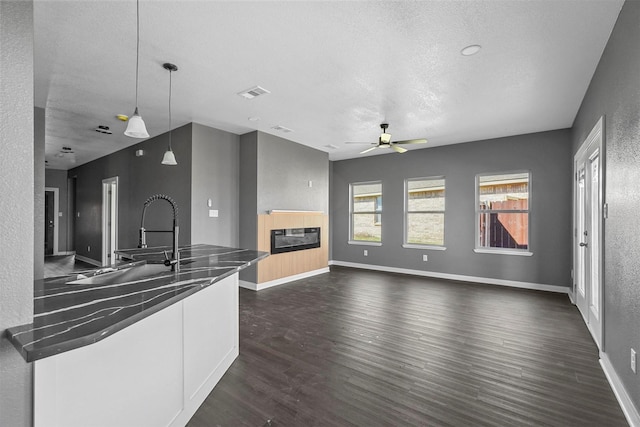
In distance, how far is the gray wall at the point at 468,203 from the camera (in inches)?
206

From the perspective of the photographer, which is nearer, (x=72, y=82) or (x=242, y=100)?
(x=72, y=82)

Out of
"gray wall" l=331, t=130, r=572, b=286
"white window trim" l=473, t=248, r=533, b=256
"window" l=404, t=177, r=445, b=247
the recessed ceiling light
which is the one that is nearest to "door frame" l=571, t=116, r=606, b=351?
"gray wall" l=331, t=130, r=572, b=286

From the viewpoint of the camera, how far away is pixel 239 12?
7.36ft

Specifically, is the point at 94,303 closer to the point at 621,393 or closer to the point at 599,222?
the point at 621,393

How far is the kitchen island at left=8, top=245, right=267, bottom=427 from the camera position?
1.04 meters

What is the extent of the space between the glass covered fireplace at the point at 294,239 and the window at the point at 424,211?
209 cm

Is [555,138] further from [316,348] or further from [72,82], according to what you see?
[72,82]

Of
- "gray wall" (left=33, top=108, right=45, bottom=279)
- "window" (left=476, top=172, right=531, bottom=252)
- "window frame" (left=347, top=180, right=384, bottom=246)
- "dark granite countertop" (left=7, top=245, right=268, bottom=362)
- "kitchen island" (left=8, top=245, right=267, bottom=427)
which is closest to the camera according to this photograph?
"dark granite countertop" (left=7, top=245, right=268, bottom=362)

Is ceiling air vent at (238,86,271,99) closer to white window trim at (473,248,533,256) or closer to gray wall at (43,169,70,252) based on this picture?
white window trim at (473,248,533,256)

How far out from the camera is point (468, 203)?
6.11 m

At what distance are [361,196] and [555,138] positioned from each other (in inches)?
157

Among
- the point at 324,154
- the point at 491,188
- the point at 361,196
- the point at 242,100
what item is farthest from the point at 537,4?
the point at 361,196

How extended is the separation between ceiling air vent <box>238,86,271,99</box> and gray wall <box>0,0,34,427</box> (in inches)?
103


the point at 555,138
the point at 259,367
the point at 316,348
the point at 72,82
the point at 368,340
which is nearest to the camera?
the point at 259,367
